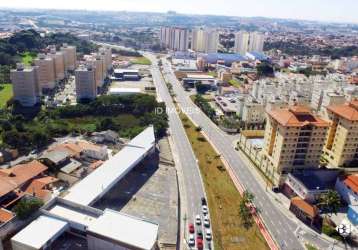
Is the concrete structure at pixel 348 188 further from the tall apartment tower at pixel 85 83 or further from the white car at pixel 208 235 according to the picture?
the tall apartment tower at pixel 85 83

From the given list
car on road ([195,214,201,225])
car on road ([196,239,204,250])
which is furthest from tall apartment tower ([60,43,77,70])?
car on road ([196,239,204,250])

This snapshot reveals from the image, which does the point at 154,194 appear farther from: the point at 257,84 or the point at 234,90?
→ the point at 234,90

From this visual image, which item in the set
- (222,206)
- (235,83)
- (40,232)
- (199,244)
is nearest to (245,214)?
(222,206)

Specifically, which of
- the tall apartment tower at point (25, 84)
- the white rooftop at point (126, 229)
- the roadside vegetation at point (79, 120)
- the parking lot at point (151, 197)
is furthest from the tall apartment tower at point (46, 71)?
the white rooftop at point (126, 229)

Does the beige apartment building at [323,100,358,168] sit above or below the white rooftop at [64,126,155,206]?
above

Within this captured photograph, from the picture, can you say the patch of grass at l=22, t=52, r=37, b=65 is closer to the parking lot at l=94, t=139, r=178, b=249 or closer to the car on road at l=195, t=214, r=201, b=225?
the parking lot at l=94, t=139, r=178, b=249
